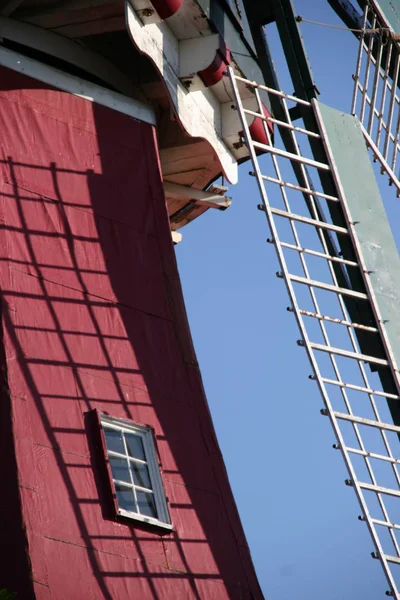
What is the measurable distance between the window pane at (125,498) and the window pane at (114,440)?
0.93 feet

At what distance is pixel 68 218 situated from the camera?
11461mm

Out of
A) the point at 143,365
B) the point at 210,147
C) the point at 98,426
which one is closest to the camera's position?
the point at 98,426

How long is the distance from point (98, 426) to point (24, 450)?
0.78 metres

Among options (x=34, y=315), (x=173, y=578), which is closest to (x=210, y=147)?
(x=34, y=315)

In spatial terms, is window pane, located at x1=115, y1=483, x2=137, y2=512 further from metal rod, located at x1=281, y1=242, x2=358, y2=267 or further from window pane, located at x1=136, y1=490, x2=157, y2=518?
metal rod, located at x1=281, y1=242, x2=358, y2=267

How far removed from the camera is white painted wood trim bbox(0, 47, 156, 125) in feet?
38.0

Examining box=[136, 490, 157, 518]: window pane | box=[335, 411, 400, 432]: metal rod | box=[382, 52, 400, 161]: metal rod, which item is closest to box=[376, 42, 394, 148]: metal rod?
box=[382, 52, 400, 161]: metal rod

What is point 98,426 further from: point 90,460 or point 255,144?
point 255,144

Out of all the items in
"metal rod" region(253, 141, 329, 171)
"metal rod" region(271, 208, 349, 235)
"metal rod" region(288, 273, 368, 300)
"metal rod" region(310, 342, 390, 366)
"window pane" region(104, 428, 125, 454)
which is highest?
"metal rod" region(253, 141, 329, 171)

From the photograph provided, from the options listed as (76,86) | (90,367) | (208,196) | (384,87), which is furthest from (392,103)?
(90,367)

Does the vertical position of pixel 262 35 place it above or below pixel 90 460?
above

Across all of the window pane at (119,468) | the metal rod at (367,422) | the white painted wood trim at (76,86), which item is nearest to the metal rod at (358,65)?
the white painted wood trim at (76,86)

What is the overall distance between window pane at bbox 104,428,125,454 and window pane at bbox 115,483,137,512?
A: 0.93 feet

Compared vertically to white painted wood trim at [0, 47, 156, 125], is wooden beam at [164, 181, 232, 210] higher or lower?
higher
